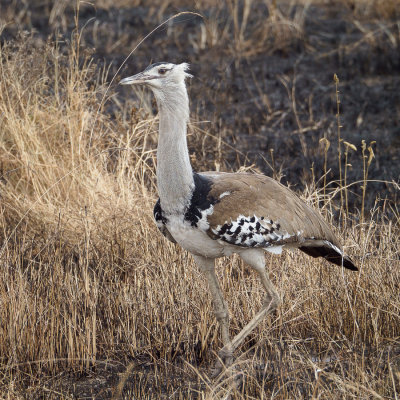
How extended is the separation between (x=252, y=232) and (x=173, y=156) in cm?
50

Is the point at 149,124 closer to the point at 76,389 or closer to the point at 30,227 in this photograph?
the point at 30,227

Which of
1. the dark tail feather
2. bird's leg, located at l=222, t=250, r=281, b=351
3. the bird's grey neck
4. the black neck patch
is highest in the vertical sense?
the bird's grey neck

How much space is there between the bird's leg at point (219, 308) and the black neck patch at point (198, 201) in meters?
0.34

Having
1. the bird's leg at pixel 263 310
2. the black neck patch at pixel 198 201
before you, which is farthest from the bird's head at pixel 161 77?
the bird's leg at pixel 263 310

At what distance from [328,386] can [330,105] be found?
4.98 meters

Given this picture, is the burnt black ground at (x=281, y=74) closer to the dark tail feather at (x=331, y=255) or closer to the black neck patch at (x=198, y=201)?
the dark tail feather at (x=331, y=255)

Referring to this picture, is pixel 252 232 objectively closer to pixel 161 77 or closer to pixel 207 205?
pixel 207 205

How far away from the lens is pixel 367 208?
6223 millimetres

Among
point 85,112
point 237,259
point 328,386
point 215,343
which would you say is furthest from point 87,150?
point 328,386

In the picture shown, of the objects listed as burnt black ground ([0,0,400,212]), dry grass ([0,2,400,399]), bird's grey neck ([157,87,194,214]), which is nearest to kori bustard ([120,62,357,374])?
bird's grey neck ([157,87,194,214])

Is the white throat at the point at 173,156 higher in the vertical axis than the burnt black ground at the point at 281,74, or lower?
higher

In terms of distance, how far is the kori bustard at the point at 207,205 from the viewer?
3.65 meters

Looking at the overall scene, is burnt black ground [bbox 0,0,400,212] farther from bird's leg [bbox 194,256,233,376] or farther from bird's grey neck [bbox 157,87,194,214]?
bird's grey neck [bbox 157,87,194,214]

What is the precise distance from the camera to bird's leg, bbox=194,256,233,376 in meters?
3.96
